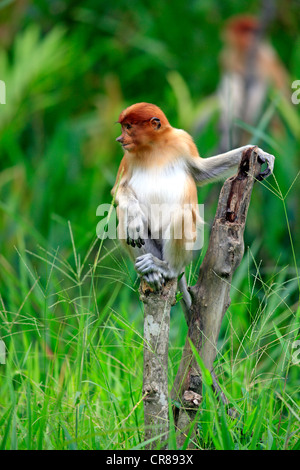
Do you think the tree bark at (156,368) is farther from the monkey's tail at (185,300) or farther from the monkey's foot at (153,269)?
the monkey's tail at (185,300)

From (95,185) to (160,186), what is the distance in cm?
286

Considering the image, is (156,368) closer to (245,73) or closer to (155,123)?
(155,123)

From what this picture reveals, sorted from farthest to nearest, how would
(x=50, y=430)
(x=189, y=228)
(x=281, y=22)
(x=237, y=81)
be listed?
(x=281, y=22) → (x=237, y=81) → (x=189, y=228) → (x=50, y=430)

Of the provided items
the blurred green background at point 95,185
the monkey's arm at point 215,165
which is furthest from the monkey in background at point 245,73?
the monkey's arm at point 215,165

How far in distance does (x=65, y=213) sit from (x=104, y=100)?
241 centimetres

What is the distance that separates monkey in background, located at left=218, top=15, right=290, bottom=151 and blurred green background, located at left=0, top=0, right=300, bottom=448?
0.24 meters

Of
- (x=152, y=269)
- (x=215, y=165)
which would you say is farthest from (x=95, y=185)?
(x=152, y=269)

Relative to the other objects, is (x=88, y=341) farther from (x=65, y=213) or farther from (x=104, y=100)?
(x=104, y=100)

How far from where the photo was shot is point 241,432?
6.15 ft

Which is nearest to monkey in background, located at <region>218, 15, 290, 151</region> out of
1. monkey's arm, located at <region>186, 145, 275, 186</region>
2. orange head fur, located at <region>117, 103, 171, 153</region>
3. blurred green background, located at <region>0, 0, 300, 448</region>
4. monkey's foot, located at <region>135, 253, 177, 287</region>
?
blurred green background, located at <region>0, 0, 300, 448</region>

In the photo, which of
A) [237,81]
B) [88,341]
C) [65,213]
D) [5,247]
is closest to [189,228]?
[88,341]

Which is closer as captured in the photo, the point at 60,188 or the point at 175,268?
the point at 175,268

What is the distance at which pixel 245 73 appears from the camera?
543 centimetres

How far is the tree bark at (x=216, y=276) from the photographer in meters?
1.87
